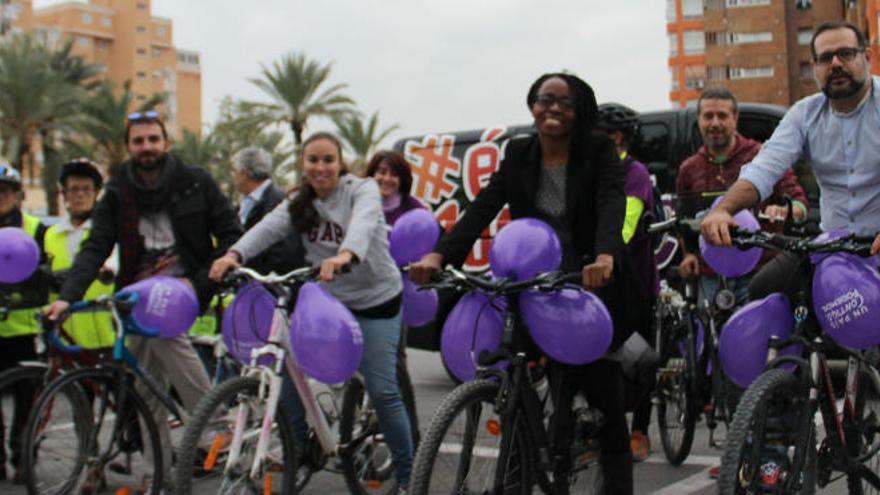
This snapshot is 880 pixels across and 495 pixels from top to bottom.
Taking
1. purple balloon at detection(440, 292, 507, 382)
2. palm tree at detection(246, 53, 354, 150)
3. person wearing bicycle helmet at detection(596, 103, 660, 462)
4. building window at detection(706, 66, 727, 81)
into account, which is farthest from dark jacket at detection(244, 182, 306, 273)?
building window at detection(706, 66, 727, 81)

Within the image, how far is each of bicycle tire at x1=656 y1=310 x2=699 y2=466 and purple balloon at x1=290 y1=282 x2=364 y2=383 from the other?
237cm

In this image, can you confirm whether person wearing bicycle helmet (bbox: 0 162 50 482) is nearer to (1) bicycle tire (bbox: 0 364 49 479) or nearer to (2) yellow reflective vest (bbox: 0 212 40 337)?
(2) yellow reflective vest (bbox: 0 212 40 337)

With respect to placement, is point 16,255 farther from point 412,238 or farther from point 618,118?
point 618,118

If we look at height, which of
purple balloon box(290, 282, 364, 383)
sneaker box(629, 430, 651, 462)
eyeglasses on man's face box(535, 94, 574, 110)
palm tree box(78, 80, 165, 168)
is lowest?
sneaker box(629, 430, 651, 462)

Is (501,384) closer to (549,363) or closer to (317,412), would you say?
(549,363)

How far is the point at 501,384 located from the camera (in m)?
3.88

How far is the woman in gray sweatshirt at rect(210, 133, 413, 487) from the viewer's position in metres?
5.19

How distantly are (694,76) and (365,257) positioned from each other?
72.1 m

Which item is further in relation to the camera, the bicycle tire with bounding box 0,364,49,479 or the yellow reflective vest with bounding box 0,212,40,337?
the yellow reflective vest with bounding box 0,212,40,337

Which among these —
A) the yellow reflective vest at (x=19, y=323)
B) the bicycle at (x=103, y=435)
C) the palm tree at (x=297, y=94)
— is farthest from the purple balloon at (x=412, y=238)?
the palm tree at (x=297, y=94)

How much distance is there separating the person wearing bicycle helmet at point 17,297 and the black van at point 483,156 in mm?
3094

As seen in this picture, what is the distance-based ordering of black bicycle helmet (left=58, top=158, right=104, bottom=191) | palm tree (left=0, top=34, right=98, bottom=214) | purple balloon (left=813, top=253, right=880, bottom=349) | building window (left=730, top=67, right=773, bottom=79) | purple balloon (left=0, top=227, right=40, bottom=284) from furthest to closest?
building window (left=730, top=67, right=773, bottom=79)
palm tree (left=0, top=34, right=98, bottom=214)
black bicycle helmet (left=58, top=158, right=104, bottom=191)
purple balloon (left=0, top=227, right=40, bottom=284)
purple balloon (left=813, top=253, right=880, bottom=349)

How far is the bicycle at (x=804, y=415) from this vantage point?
346 centimetres

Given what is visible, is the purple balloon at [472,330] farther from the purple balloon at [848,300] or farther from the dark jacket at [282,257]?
the dark jacket at [282,257]
